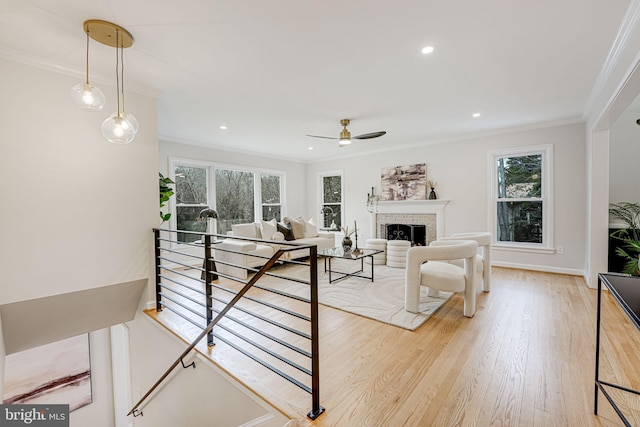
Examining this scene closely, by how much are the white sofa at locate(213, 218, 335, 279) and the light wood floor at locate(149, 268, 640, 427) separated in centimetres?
151

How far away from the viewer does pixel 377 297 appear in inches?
136

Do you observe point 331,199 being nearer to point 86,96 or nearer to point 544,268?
point 544,268

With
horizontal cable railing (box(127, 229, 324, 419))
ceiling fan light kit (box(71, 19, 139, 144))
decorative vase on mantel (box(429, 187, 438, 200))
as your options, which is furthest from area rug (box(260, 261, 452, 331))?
ceiling fan light kit (box(71, 19, 139, 144))

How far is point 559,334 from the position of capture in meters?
2.46

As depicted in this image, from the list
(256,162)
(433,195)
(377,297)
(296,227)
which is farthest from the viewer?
(256,162)

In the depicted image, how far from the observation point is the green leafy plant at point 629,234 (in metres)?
3.39

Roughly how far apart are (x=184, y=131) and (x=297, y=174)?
3434 millimetres

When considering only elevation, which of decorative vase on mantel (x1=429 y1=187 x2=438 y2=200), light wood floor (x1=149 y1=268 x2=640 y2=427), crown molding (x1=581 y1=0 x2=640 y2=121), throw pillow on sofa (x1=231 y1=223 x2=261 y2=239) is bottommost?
light wood floor (x1=149 y1=268 x2=640 y2=427)

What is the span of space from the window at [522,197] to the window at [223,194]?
16.3 ft

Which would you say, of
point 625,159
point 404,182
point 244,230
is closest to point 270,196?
point 244,230

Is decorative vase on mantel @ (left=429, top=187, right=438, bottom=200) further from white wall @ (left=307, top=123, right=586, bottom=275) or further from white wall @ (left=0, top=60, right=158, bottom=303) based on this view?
white wall @ (left=0, top=60, right=158, bottom=303)

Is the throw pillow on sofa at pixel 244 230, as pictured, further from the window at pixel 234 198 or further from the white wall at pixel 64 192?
the white wall at pixel 64 192

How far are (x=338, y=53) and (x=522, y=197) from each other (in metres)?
4.38

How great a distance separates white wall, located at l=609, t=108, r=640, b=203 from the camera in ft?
13.4
